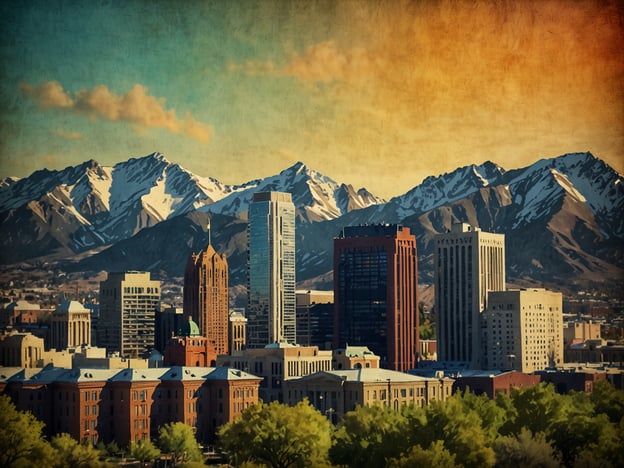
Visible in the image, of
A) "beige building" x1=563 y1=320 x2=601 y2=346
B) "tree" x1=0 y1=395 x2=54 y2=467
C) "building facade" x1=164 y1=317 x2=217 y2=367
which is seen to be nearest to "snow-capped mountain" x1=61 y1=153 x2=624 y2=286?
"beige building" x1=563 y1=320 x2=601 y2=346

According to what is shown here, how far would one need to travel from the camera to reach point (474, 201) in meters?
190

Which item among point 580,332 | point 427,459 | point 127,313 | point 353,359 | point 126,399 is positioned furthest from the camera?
point 580,332

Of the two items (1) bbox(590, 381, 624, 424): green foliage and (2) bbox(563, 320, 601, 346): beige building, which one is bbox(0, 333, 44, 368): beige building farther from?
(2) bbox(563, 320, 601, 346): beige building

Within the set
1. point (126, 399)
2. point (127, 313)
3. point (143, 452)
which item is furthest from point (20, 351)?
point (143, 452)

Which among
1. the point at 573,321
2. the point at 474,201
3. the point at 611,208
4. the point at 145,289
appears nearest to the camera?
the point at 145,289

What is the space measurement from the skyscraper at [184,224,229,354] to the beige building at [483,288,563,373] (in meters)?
16.9

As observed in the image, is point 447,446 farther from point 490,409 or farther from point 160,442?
point 160,442

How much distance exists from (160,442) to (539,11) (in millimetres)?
24789

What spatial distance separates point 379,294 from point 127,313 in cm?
1883

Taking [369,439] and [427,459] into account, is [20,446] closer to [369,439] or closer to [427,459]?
[369,439]

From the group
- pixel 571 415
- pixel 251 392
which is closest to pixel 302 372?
pixel 251 392

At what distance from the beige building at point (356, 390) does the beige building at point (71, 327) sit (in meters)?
30.7

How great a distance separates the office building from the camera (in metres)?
110

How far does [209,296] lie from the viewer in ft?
352
